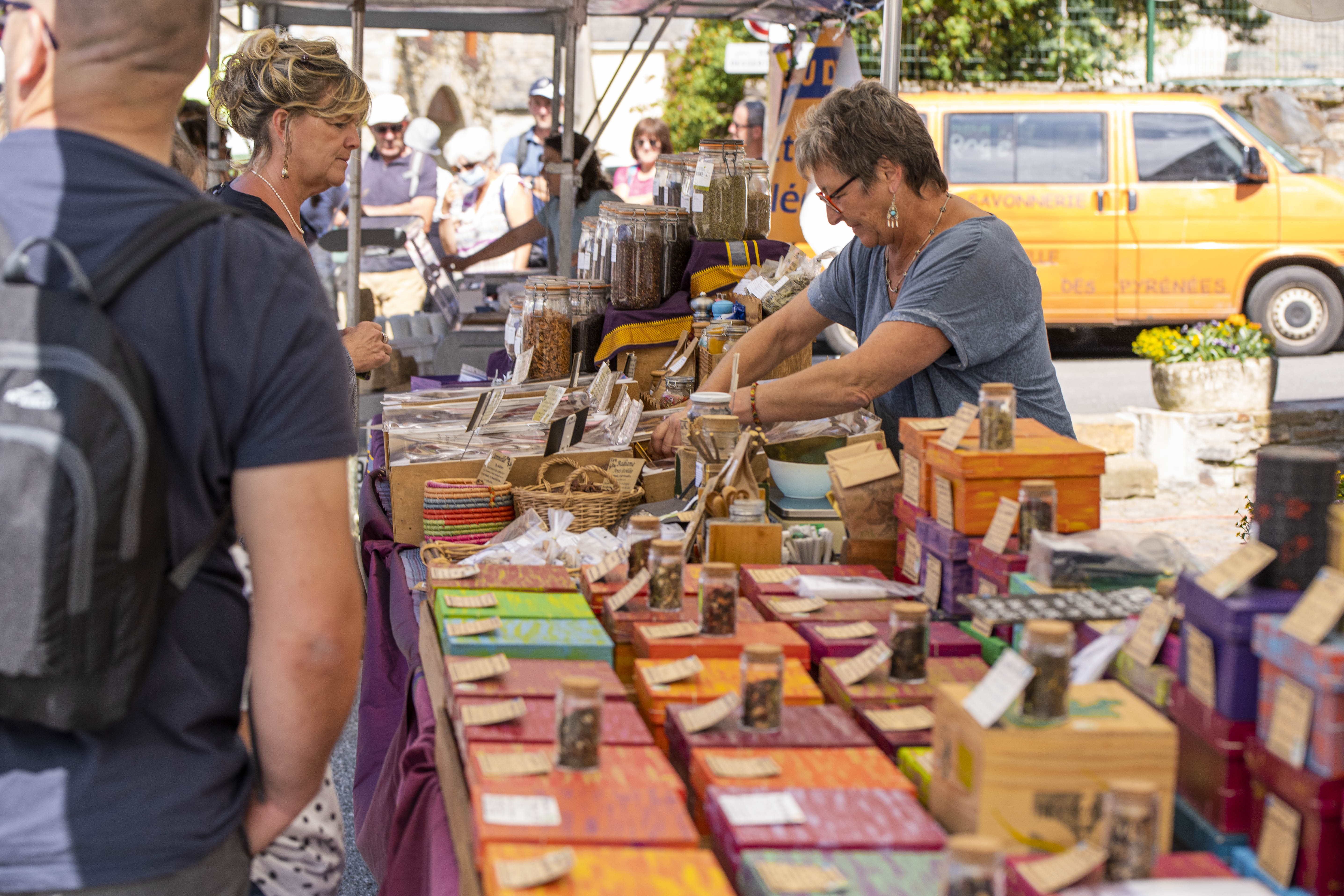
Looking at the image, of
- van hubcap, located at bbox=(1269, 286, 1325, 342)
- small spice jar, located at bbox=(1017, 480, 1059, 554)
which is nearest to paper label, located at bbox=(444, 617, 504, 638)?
small spice jar, located at bbox=(1017, 480, 1059, 554)

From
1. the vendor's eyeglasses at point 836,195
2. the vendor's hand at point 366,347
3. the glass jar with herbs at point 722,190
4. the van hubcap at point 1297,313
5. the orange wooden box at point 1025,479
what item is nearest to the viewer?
the orange wooden box at point 1025,479

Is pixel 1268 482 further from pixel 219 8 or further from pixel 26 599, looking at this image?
pixel 219 8

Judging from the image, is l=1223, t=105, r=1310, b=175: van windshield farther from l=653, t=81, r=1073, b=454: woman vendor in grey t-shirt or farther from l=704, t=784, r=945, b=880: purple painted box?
l=704, t=784, r=945, b=880: purple painted box

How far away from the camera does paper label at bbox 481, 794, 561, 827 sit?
1263mm

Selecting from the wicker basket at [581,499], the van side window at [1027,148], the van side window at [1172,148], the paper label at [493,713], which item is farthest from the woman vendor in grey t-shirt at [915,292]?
the van side window at [1172,148]

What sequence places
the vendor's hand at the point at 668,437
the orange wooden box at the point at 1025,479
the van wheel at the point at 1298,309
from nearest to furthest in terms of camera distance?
the orange wooden box at the point at 1025,479, the vendor's hand at the point at 668,437, the van wheel at the point at 1298,309

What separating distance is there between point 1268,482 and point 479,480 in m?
1.77

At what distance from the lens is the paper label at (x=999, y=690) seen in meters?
1.21

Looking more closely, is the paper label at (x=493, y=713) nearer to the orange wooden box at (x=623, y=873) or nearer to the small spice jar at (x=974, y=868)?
the orange wooden box at (x=623, y=873)

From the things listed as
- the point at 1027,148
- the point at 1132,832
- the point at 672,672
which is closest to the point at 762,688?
the point at 672,672

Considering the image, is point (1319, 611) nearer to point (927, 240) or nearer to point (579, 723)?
point (579, 723)

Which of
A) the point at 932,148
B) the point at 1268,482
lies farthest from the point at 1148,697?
the point at 932,148

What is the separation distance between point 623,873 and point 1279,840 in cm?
60

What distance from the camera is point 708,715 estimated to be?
149 centimetres
